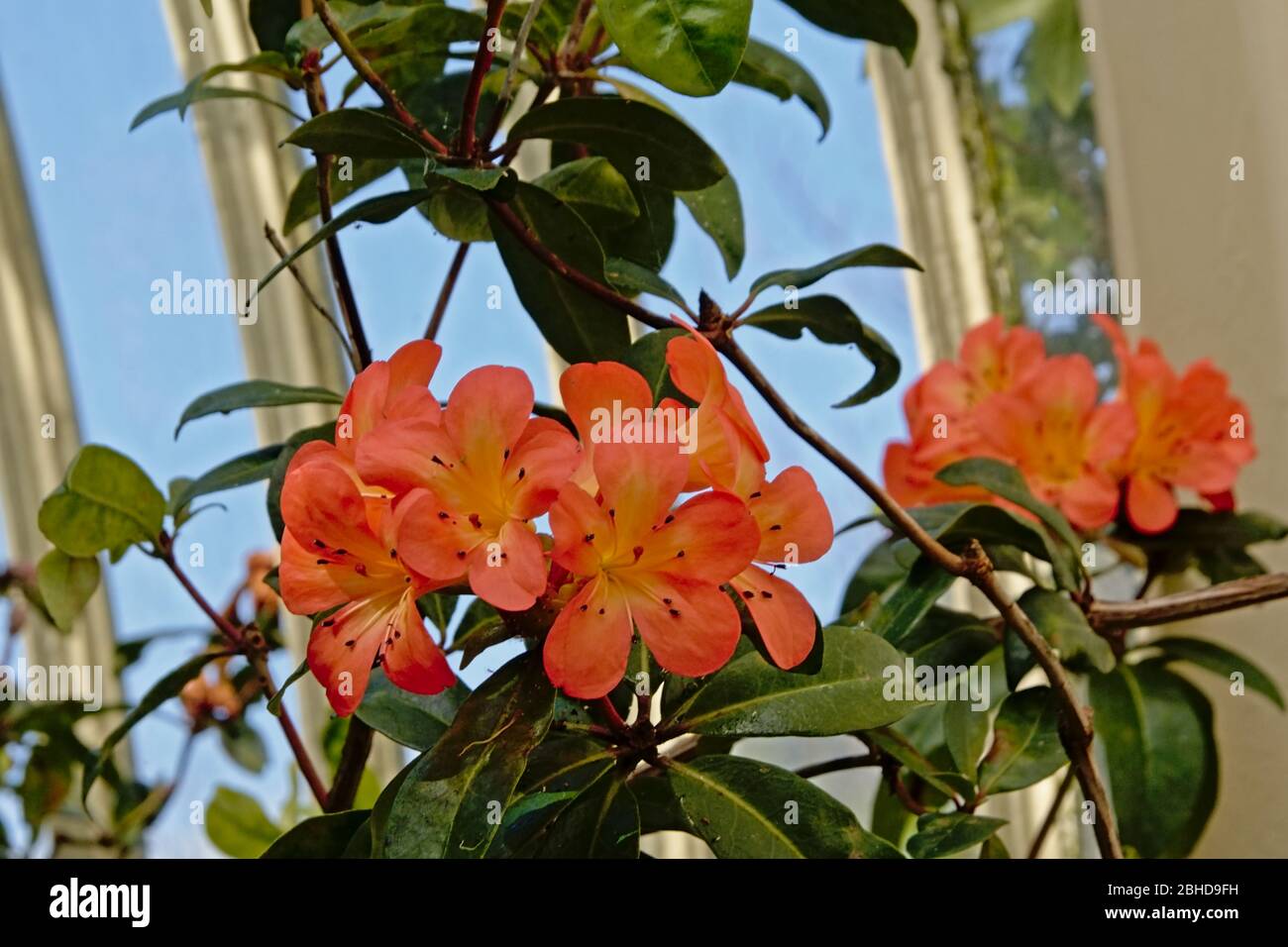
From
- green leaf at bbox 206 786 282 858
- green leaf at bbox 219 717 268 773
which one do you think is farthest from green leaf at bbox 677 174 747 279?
green leaf at bbox 219 717 268 773

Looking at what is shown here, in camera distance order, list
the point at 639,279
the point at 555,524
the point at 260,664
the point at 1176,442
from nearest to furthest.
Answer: the point at 555,524 < the point at 639,279 < the point at 260,664 < the point at 1176,442

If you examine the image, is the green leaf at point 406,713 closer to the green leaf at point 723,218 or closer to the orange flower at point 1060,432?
the green leaf at point 723,218

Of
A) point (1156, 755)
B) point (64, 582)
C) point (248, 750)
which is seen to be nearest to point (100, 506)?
point (64, 582)

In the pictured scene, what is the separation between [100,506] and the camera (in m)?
0.77

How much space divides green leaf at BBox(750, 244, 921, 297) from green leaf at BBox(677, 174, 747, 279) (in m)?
0.04

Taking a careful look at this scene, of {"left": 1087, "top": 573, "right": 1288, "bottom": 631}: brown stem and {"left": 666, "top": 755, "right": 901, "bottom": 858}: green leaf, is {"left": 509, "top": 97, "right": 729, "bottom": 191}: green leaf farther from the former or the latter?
{"left": 1087, "top": 573, "right": 1288, "bottom": 631}: brown stem

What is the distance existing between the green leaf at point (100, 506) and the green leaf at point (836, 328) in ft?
1.46

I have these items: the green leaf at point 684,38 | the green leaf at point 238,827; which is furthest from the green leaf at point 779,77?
the green leaf at point 238,827

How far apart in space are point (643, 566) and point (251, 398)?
415mm

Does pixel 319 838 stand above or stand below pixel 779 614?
below

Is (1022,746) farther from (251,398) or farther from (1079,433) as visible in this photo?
(251,398)

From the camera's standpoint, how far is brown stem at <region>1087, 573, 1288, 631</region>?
723mm

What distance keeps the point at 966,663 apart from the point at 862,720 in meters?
0.38
